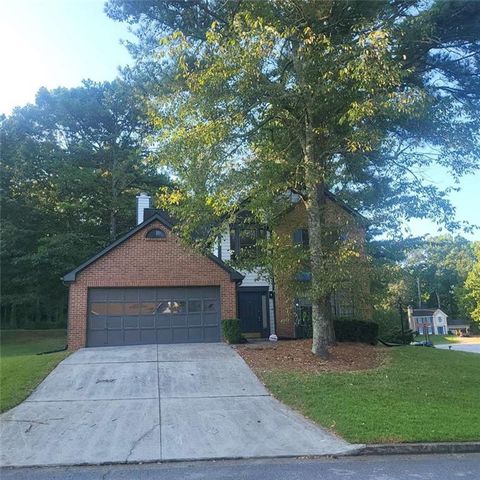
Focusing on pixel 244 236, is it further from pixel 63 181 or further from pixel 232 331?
pixel 63 181

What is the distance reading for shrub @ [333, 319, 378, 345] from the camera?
19.4 metres

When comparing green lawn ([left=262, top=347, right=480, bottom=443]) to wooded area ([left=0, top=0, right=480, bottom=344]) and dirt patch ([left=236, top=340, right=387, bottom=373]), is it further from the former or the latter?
wooded area ([left=0, top=0, right=480, bottom=344])

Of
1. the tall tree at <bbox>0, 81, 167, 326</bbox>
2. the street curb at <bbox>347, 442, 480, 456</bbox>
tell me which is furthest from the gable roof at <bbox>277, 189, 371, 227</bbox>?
the tall tree at <bbox>0, 81, 167, 326</bbox>

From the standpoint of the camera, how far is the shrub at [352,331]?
19438 mm

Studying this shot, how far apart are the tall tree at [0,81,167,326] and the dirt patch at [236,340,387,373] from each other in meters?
18.7

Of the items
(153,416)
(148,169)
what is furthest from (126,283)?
(148,169)

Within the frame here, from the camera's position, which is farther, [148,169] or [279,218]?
[148,169]

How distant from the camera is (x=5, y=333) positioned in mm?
33844

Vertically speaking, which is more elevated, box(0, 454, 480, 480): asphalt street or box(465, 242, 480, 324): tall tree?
box(465, 242, 480, 324): tall tree

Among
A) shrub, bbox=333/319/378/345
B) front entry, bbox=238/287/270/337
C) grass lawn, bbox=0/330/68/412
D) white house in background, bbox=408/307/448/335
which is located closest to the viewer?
grass lawn, bbox=0/330/68/412

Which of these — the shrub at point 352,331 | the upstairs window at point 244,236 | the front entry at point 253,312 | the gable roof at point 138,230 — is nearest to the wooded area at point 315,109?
the shrub at point 352,331

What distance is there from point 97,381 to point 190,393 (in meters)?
2.70

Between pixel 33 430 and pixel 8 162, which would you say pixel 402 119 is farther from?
pixel 8 162

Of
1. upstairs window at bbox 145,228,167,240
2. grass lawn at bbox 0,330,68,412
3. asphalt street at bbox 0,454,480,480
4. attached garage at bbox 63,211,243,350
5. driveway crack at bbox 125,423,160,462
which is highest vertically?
upstairs window at bbox 145,228,167,240
